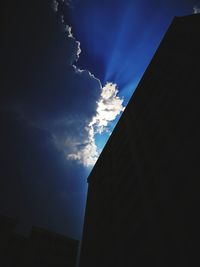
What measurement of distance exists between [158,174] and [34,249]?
181 feet

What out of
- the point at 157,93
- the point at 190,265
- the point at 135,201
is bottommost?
the point at 190,265

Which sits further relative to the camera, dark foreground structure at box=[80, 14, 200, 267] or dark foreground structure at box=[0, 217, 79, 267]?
dark foreground structure at box=[0, 217, 79, 267]

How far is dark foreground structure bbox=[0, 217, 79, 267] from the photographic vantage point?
181 ft

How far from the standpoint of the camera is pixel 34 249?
186ft

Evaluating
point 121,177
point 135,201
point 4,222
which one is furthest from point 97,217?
point 4,222

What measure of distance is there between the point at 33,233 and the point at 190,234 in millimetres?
59532

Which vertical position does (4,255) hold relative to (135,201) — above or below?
below

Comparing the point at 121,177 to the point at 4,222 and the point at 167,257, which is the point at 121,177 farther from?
the point at 4,222

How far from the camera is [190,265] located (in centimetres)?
1186

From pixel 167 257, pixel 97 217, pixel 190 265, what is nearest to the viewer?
pixel 190 265

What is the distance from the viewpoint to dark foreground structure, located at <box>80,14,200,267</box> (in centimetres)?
1443

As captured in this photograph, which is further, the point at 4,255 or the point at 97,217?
the point at 4,255

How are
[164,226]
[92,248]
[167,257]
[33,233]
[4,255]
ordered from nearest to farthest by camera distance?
[167,257] < [164,226] < [92,248] < [4,255] < [33,233]

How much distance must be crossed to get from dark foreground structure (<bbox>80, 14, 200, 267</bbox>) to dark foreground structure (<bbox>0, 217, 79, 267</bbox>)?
32377mm
